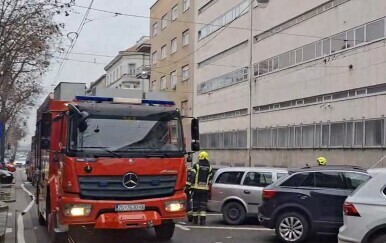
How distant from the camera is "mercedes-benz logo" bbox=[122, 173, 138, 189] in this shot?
9.35m

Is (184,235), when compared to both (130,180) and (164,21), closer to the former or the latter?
(130,180)

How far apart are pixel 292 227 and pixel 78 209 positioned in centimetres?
428

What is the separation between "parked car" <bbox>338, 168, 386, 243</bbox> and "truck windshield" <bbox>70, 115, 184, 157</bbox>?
3.32 m

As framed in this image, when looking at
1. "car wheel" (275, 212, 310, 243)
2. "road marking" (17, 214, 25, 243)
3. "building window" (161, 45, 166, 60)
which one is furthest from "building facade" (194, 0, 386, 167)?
"road marking" (17, 214, 25, 243)

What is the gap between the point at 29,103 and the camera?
148 ft

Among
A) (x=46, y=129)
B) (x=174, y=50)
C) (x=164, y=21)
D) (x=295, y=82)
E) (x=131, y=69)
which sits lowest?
(x=46, y=129)

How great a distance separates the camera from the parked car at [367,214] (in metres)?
7.81

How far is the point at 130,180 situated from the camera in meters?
9.38

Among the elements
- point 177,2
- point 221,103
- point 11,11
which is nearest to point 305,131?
point 221,103

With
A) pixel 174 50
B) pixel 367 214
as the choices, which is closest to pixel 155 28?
pixel 174 50

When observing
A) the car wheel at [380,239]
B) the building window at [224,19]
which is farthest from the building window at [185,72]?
the car wheel at [380,239]

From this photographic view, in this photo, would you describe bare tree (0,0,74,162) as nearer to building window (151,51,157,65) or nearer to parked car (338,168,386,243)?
parked car (338,168,386,243)

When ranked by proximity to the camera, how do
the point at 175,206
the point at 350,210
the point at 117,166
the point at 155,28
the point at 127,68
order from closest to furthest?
1. the point at 350,210
2. the point at 117,166
3. the point at 175,206
4. the point at 155,28
5. the point at 127,68

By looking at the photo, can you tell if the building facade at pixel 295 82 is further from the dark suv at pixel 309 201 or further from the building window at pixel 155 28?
the building window at pixel 155 28
